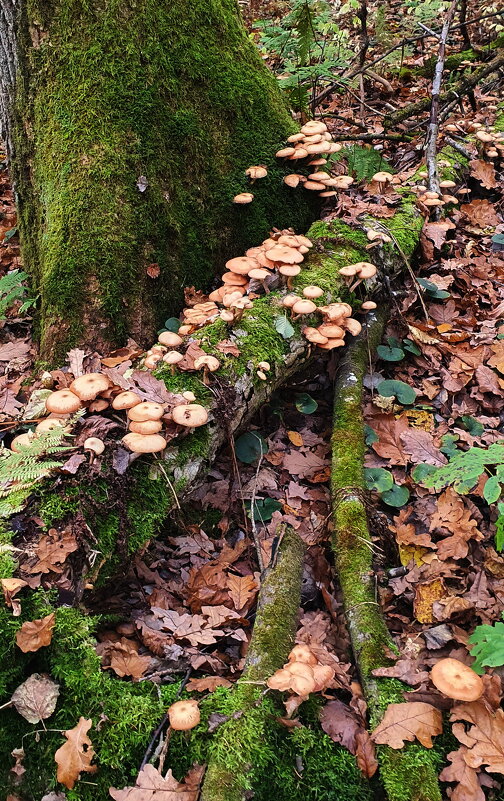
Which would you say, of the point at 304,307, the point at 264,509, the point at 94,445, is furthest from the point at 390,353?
the point at 94,445

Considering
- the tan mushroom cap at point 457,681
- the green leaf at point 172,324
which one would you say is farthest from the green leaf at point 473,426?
the green leaf at point 172,324

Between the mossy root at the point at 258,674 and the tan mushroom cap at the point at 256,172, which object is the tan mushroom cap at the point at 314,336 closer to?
the mossy root at the point at 258,674

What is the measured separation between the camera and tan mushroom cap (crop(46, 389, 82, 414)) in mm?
3410

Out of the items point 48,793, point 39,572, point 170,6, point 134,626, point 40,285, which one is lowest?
point 134,626

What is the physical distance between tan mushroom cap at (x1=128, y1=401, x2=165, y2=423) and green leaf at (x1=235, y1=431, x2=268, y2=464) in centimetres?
129

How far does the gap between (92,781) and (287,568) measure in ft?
5.29

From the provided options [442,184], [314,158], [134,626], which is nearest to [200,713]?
[134,626]

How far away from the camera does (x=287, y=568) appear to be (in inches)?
141

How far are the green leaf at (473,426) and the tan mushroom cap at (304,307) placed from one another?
171 centimetres

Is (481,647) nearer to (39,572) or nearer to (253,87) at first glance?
(39,572)

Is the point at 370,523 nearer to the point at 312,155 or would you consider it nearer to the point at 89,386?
the point at 89,386

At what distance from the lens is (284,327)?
4.54 metres

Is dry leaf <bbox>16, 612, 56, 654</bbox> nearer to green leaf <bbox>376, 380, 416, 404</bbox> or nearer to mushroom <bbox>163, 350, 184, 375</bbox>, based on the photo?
mushroom <bbox>163, 350, 184, 375</bbox>

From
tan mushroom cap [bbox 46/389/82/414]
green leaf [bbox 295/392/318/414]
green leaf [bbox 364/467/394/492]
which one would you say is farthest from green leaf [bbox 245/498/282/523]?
tan mushroom cap [bbox 46/389/82/414]
